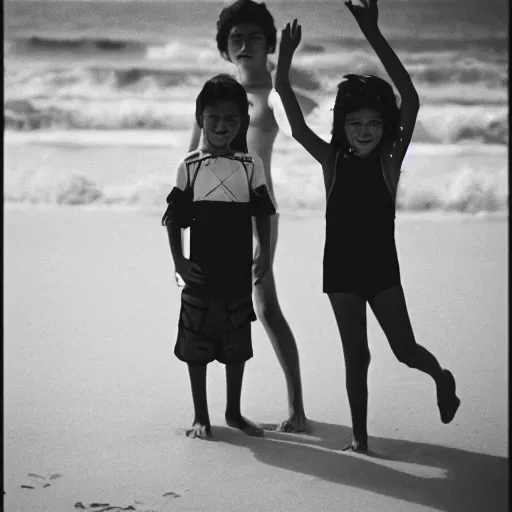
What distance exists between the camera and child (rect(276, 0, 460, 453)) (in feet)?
7.92

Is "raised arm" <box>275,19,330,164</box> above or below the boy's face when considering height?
below

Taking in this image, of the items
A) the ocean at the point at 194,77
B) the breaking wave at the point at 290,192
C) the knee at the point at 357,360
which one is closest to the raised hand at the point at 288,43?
the knee at the point at 357,360

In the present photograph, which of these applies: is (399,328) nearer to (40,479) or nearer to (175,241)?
(175,241)

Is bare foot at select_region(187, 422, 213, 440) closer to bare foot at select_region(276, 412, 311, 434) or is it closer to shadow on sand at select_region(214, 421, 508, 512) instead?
shadow on sand at select_region(214, 421, 508, 512)

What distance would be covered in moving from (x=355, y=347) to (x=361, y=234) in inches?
13.0

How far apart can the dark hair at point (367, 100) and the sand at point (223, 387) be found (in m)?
0.97

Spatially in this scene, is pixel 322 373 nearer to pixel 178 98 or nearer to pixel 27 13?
pixel 178 98

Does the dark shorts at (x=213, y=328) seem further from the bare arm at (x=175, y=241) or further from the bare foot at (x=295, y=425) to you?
the bare foot at (x=295, y=425)

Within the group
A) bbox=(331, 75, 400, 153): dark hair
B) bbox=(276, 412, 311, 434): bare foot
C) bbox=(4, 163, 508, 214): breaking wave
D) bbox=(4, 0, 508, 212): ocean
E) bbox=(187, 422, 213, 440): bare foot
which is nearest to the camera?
bbox=(331, 75, 400, 153): dark hair

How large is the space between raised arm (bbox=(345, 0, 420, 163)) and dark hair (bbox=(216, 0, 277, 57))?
1.11 feet

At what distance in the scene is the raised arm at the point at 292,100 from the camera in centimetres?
241

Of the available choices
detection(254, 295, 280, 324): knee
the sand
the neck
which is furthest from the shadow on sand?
the neck

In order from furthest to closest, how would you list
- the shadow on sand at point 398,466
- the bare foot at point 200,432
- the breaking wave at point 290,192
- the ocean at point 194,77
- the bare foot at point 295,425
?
the breaking wave at point 290,192 < the ocean at point 194,77 < the bare foot at point 295,425 < the bare foot at point 200,432 < the shadow on sand at point 398,466

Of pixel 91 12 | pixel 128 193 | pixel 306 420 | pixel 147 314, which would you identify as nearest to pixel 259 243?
pixel 306 420
